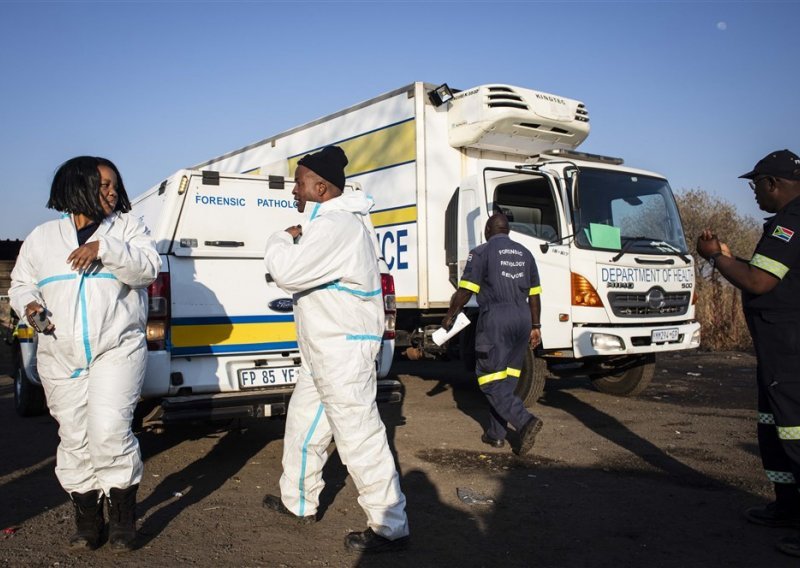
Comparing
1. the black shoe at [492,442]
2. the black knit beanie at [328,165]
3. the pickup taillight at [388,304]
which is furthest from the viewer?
the black shoe at [492,442]

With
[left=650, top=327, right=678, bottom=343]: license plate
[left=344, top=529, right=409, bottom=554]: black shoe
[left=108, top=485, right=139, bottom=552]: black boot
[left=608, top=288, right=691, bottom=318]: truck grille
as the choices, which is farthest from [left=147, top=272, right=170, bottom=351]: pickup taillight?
[left=650, top=327, right=678, bottom=343]: license plate

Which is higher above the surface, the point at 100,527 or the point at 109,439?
the point at 109,439

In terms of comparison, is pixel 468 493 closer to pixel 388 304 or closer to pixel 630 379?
pixel 388 304

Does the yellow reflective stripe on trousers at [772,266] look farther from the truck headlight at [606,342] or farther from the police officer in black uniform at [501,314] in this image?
the truck headlight at [606,342]

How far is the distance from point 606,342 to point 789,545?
4.00 meters

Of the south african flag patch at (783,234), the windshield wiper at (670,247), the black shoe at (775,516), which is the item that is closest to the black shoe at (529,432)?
the black shoe at (775,516)

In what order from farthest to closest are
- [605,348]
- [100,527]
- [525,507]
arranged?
[605,348] < [525,507] < [100,527]

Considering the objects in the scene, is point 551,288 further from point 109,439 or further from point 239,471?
point 109,439

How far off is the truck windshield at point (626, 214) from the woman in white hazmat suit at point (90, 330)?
202 inches

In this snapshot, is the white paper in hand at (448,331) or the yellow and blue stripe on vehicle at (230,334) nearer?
the yellow and blue stripe on vehicle at (230,334)

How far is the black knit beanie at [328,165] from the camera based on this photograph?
391 cm

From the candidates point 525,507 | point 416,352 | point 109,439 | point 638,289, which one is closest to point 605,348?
point 638,289

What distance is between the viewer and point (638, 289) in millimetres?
7961

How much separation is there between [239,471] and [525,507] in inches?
85.2
